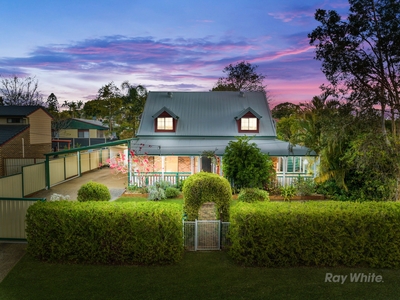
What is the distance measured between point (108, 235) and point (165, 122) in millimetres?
17258

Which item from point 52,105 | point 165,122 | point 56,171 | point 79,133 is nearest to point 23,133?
point 56,171

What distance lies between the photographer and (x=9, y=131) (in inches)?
1096

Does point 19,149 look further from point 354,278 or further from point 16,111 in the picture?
point 354,278

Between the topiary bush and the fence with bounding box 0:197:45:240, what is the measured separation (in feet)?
19.2

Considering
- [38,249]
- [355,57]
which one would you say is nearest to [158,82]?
[355,57]

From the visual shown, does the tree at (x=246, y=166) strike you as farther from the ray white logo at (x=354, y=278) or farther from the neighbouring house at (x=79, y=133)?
the neighbouring house at (x=79, y=133)

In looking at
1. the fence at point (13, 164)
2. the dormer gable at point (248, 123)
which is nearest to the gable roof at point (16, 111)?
the fence at point (13, 164)

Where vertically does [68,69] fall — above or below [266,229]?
above

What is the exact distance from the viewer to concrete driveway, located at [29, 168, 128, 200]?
19031 millimetres

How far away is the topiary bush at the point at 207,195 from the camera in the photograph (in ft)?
35.4

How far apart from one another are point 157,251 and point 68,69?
92.9 feet

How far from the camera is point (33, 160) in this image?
22844 millimetres

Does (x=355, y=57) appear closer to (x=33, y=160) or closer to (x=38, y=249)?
(x=38, y=249)

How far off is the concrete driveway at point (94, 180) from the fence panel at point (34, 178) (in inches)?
16.4
